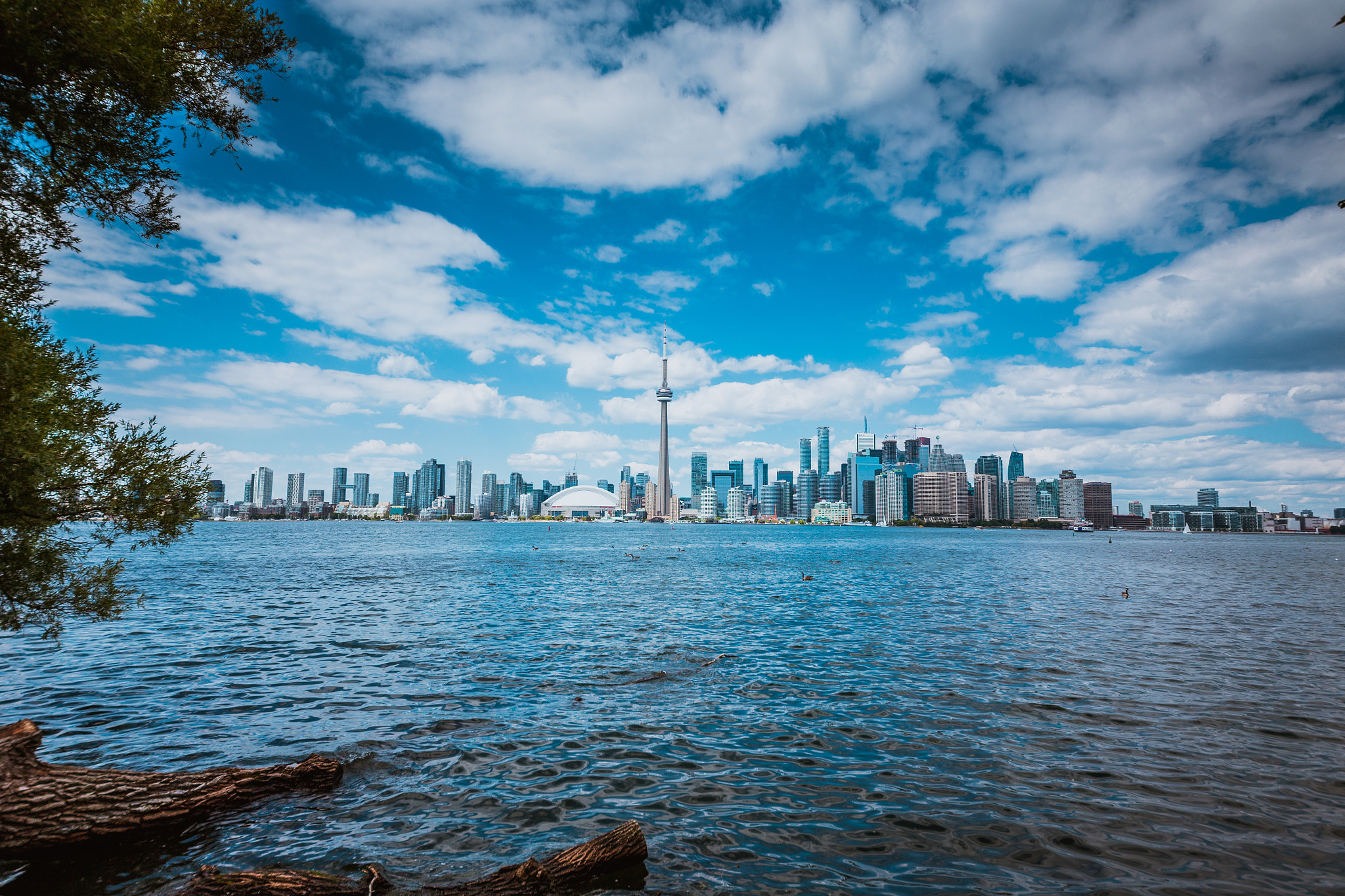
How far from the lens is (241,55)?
18016 millimetres

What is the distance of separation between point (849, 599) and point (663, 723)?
3318cm

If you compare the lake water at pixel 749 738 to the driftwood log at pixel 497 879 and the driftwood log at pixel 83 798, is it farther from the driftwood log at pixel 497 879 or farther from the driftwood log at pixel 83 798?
the driftwood log at pixel 497 879

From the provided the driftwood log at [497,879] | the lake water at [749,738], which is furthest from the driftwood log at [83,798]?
the driftwood log at [497,879]

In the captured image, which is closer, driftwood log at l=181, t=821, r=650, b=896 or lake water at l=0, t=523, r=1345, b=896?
driftwood log at l=181, t=821, r=650, b=896

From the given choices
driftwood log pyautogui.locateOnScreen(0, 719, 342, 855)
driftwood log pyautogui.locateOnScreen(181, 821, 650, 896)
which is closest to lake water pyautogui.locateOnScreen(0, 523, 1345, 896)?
driftwood log pyautogui.locateOnScreen(0, 719, 342, 855)

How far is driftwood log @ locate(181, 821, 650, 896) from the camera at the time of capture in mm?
8812

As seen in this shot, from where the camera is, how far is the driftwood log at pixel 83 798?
10.8 m

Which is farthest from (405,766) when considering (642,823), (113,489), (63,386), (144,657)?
(144,657)

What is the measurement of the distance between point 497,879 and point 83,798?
819 cm

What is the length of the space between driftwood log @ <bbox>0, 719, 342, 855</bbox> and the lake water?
47 centimetres

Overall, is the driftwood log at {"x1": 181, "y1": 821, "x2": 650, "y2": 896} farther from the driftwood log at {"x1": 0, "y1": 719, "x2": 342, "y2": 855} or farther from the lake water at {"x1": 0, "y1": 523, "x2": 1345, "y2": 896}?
the driftwood log at {"x1": 0, "y1": 719, "x2": 342, "y2": 855}

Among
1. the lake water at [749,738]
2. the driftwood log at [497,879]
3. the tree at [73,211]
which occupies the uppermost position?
the tree at [73,211]

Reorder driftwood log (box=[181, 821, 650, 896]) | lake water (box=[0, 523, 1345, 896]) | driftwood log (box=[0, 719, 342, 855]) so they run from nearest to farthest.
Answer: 1. driftwood log (box=[181, 821, 650, 896])
2. driftwood log (box=[0, 719, 342, 855])
3. lake water (box=[0, 523, 1345, 896])

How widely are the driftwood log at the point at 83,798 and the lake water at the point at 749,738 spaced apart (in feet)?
1.53
